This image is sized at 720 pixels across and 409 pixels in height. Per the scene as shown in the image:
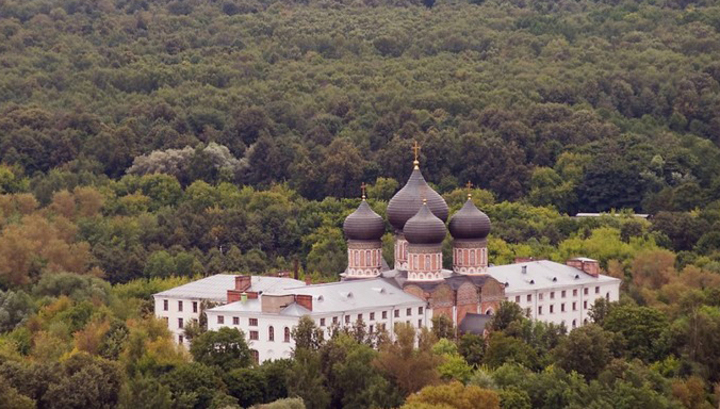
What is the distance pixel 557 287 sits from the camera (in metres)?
83.3

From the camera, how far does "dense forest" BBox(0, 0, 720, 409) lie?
69.5m

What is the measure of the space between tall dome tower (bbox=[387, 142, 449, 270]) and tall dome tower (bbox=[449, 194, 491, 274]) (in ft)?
2.62

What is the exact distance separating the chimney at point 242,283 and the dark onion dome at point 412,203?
536cm

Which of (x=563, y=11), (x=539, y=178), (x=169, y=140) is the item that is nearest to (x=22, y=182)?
(x=169, y=140)

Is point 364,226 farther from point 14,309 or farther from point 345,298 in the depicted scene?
point 14,309

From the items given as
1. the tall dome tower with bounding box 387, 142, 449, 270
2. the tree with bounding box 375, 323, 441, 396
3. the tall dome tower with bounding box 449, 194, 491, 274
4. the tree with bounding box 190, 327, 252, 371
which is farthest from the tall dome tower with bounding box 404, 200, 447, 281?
the tree with bounding box 190, 327, 252, 371

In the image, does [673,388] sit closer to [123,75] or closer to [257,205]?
[257,205]

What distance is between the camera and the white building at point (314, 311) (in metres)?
73.6

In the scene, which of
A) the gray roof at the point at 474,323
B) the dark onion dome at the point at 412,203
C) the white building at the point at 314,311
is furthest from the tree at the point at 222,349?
the dark onion dome at the point at 412,203

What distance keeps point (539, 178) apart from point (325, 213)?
13.1 meters

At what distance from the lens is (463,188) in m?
106

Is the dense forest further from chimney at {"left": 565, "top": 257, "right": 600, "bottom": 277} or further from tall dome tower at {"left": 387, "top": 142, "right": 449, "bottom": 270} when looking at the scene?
tall dome tower at {"left": 387, "top": 142, "right": 449, "bottom": 270}

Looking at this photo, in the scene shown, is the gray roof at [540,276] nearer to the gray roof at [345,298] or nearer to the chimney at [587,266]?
the chimney at [587,266]

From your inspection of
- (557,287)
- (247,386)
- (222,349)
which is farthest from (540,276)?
(247,386)
